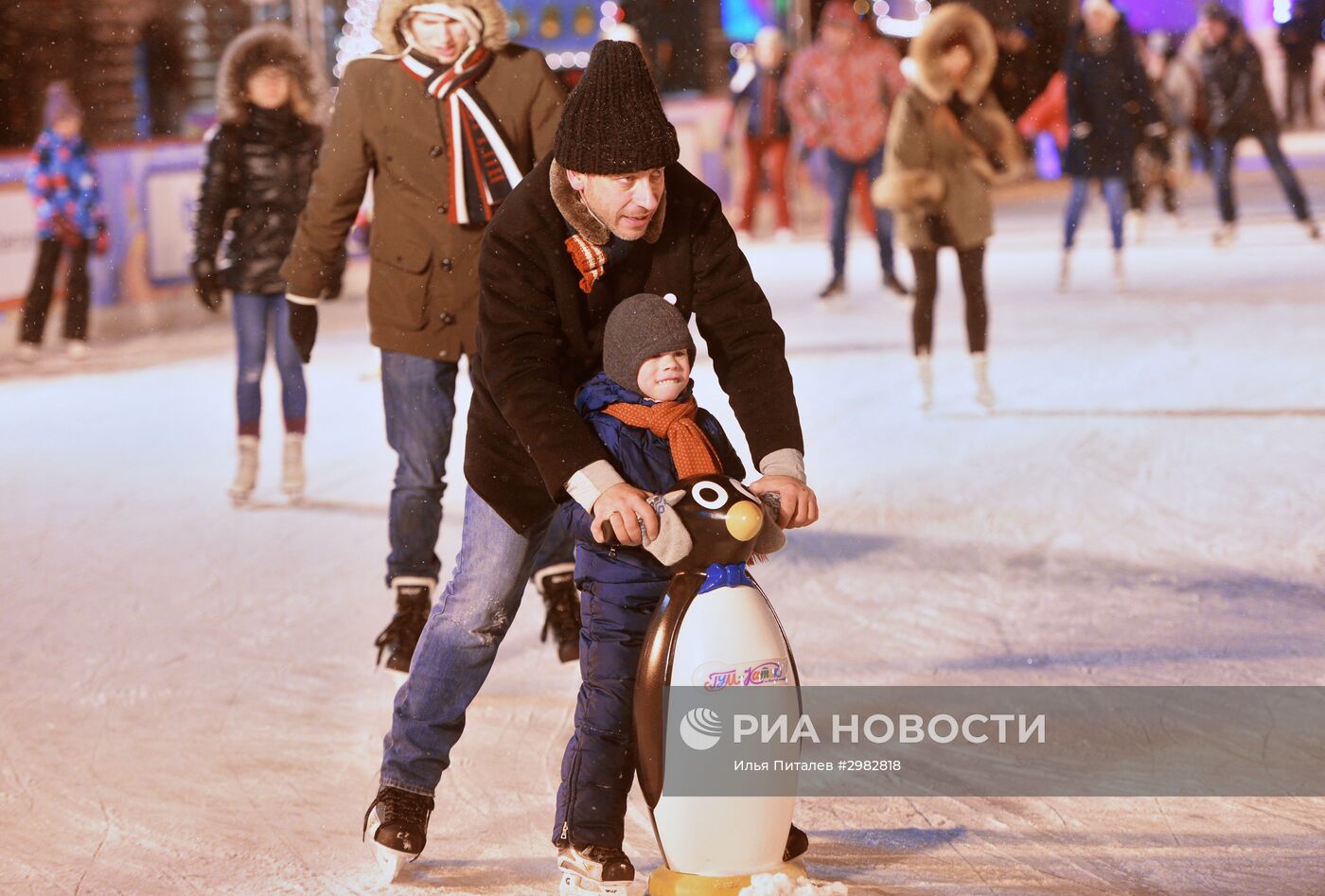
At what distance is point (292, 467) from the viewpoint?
6.14 m

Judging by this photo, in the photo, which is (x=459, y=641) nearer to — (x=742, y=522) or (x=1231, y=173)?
(x=742, y=522)

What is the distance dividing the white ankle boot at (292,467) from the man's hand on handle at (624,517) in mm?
3814

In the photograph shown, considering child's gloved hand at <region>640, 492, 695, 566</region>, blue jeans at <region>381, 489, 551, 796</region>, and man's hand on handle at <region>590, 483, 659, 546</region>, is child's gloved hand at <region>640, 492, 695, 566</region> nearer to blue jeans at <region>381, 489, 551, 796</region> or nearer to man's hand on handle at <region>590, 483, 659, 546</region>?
man's hand on handle at <region>590, 483, 659, 546</region>

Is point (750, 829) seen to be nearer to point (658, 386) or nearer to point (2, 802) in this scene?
point (658, 386)

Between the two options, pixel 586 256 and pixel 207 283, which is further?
pixel 207 283

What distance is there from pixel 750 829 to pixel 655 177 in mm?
936

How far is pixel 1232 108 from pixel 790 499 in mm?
10716

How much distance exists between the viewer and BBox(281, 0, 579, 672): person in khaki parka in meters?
3.77

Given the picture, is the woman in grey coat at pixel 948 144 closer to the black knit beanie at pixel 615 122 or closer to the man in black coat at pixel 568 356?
the man in black coat at pixel 568 356

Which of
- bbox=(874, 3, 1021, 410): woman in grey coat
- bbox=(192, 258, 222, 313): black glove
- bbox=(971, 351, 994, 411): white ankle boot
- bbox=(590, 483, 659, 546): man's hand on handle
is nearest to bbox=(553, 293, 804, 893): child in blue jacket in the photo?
bbox=(590, 483, 659, 546): man's hand on handle

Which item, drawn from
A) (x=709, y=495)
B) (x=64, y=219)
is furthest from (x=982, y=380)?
(x=64, y=219)

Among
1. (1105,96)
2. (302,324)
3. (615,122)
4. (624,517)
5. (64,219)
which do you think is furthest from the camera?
(64,219)

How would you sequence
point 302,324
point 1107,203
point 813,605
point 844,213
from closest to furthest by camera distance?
point 302,324 < point 813,605 < point 1107,203 < point 844,213

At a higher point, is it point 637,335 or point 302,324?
point 637,335
